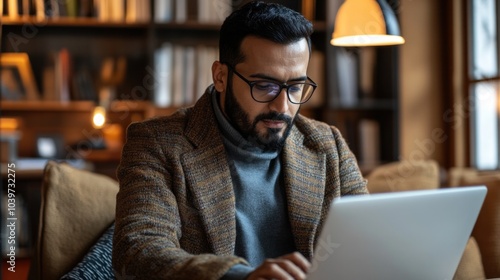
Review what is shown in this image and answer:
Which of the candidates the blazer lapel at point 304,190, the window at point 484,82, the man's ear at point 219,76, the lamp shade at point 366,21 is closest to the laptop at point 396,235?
the blazer lapel at point 304,190

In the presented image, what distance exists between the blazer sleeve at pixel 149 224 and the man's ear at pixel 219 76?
216 millimetres

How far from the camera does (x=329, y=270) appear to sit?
1143 mm

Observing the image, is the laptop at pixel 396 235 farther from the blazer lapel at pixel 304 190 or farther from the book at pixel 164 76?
the book at pixel 164 76

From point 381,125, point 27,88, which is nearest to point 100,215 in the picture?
point 27,88

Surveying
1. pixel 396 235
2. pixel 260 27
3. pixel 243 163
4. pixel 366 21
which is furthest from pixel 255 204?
pixel 366 21

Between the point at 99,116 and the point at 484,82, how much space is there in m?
2.20

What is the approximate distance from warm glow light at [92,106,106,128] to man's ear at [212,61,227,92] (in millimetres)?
2235

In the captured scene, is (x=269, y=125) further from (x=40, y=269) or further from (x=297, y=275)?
(x=40, y=269)

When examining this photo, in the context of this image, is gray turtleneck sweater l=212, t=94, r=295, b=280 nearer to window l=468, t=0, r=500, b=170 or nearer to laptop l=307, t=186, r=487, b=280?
laptop l=307, t=186, r=487, b=280

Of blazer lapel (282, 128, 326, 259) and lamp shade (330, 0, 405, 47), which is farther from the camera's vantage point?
lamp shade (330, 0, 405, 47)

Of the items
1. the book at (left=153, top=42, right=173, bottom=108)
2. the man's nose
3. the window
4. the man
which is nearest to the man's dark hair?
the man

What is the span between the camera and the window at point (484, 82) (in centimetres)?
368

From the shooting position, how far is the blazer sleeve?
1241mm

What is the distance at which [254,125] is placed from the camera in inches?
64.8
